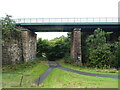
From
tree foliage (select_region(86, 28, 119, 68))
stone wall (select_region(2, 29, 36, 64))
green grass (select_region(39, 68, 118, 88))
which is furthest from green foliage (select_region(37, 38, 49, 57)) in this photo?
green grass (select_region(39, 68, 118, 88))

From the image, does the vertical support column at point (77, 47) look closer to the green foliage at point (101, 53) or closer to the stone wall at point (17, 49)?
the green foliage at point (101, 53)

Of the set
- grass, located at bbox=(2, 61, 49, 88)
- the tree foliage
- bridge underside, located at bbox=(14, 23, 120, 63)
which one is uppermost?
bridge underside, located at bbox=(14, 23, 120, 63)

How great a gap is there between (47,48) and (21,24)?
426 inches

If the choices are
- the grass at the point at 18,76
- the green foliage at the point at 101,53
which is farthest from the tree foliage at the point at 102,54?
the grass at the point at 18,76

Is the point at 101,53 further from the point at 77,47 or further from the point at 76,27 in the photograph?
the point at 76,27

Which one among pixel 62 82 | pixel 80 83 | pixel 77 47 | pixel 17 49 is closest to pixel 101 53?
pixel 77 47

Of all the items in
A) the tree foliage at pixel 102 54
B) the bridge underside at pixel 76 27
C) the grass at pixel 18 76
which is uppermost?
the bridge underside at pixel 76 27

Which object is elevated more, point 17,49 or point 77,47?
point 77,47

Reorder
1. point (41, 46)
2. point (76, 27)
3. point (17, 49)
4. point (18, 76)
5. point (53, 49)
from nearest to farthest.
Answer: point (18, 76) → point (17, 49) → point (76, 27) → point (53, 49) → point (41, 46)

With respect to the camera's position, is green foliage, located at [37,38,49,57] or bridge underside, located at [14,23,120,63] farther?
green foliage, located at [37,38,49,57]

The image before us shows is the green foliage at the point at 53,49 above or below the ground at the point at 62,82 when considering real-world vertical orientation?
above

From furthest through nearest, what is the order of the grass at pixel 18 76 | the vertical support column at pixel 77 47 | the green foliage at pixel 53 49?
the green foliage at pixel 53 49 < the vertical support column at pixel 77 47 < the grass at pixel 18 76

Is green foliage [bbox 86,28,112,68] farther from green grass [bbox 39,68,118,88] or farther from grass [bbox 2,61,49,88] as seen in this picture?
grass [bbox 2,61,49,88]

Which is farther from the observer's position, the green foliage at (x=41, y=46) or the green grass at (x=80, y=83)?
the green foliage at (x=41, y=46)
